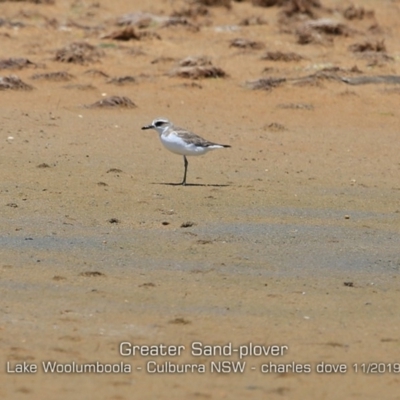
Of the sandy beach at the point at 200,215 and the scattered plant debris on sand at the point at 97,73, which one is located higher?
the sandy beach at the point at 200,215

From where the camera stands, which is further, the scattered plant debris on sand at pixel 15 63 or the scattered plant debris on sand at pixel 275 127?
the scattered plant debris on sand at pixel 15 63

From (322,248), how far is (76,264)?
225 centimetres

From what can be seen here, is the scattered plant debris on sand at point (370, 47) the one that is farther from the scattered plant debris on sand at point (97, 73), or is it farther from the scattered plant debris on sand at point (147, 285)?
the scattered plant debris on sand at point (147, 285)

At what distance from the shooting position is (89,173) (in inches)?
510

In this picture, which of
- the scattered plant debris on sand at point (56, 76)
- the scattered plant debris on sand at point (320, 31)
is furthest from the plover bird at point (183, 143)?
the scattered plant debris on sand at point (320, 31)

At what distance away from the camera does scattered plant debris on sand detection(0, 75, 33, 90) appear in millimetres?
17766

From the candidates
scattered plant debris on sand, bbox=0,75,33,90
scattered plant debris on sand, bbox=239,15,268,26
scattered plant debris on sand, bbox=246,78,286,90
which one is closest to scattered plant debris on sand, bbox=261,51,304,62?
scattered plant debris on sand, bbox=246,78,286,90

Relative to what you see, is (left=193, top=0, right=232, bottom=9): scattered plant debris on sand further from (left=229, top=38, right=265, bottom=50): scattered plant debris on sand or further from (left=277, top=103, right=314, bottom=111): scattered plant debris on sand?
(left=277, top=103, right=314, bottom=111): scattered plant debris on sand

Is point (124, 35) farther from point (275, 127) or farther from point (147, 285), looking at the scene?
point (147, 285)

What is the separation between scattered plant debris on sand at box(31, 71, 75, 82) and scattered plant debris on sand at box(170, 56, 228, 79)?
177cm

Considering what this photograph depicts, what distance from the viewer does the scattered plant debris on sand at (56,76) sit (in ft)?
61.2

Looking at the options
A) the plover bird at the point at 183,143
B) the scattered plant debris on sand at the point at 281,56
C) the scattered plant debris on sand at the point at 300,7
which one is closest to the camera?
the plover bird at the point at 183,143

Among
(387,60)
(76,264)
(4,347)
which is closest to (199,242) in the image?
(76,264)

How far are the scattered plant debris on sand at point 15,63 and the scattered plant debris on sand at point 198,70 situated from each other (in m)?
2.47
